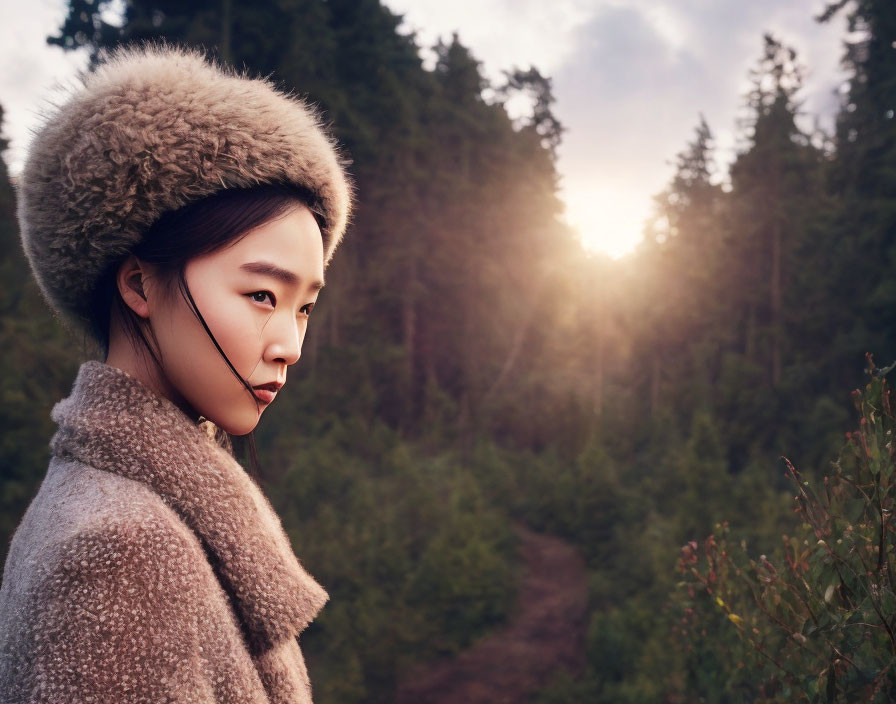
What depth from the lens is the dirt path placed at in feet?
38.0

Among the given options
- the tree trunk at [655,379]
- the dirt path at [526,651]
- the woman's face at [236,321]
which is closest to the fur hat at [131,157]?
the woman's face at [236,321]

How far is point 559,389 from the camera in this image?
2458cm

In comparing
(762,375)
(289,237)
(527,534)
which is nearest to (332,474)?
(527,534)

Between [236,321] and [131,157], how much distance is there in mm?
421

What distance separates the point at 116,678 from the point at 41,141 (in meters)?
1.18

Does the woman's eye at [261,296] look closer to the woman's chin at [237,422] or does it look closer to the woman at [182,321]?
the woman at [182,321]

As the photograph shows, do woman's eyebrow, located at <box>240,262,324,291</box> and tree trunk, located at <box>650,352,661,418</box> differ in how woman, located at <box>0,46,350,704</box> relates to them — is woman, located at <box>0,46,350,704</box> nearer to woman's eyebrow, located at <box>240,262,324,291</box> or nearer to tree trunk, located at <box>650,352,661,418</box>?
woman's eyebrow, located at <box>240,262,324,291</box>

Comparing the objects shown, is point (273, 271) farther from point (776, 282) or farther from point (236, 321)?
point (776, 282)

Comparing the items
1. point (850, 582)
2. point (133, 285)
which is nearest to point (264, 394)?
point (133, 285)

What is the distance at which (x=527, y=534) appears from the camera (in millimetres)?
17312

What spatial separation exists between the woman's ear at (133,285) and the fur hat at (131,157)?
3cm

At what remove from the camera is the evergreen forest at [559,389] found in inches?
118

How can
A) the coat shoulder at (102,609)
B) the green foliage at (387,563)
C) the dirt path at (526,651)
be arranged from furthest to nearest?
1. the dirt path at (526,651)
2. the green foliage at (387,563)
3. the coat shoulder at (102,609)

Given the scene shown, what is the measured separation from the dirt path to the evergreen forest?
285mm
